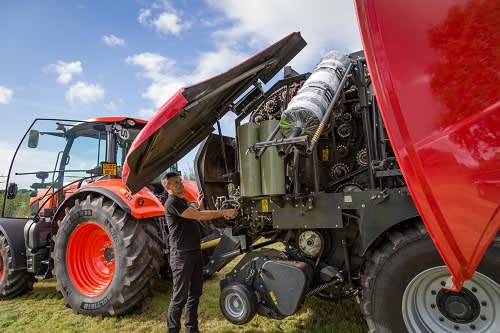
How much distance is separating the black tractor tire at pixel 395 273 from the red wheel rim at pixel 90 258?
302cm

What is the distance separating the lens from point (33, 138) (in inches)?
193

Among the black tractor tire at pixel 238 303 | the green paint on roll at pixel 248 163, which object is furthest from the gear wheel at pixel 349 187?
the black tractor tire at pixel 238 303

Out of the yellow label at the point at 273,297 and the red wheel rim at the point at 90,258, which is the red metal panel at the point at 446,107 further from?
the red wheel rim at the point at 90,258

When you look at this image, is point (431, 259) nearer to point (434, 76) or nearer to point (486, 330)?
point (486, 330)

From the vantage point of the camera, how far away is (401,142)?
1.91m

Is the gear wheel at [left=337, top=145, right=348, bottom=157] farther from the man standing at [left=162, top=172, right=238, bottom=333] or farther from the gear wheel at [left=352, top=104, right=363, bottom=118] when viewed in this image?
the man standing at [left=162, top=172, right=238, bottom=333]

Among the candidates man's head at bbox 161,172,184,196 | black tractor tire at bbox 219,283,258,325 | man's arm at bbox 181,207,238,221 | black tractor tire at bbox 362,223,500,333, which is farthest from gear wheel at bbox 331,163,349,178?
man's head at bbox 161,172,184,196

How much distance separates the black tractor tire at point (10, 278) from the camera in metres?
4.65

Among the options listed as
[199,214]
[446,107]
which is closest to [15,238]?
[199,214]

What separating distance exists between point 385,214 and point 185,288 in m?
1.78

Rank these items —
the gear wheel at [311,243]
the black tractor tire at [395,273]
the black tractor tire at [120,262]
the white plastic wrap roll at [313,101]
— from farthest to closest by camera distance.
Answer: the black tractor tire at [120,262]
the gear wheel at [311,243]
the white plastic wrap roll at [313,101]
the black tractor tire at [395,273]

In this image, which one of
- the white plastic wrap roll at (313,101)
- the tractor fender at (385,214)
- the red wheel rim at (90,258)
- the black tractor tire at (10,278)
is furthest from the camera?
the black tractor tire at (10,278)

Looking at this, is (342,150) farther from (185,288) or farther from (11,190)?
(11,190)

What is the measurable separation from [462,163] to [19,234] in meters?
5.31
